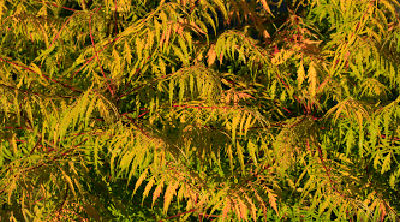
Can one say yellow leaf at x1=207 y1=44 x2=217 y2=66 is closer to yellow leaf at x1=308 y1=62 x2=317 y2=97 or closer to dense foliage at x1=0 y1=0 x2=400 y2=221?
dense foliage at x1=0 y1=0 x2=400 y2=221

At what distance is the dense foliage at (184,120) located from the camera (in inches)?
52.9

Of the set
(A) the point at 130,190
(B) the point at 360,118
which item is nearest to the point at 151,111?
(A) the point at 130,190

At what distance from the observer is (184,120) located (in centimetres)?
150

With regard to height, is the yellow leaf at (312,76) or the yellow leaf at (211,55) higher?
the yellow leaf at (211,55)

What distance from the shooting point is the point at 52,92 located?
4.94ft

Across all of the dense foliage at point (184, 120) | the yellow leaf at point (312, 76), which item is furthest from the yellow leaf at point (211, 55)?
the yellow leaf at point (312, 76)

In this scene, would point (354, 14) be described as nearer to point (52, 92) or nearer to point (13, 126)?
point (52, 92)

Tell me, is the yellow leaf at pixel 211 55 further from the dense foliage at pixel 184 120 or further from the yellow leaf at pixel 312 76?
the yellow leaf at pixel 312 76

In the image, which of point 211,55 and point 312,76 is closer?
point 312,76

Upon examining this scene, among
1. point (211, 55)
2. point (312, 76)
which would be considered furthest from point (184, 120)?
point (312, 76)

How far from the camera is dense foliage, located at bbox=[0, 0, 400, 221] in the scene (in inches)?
52.9

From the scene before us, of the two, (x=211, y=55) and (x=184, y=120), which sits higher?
(x=211, y=55)

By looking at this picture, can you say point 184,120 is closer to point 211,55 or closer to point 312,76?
point 211,55

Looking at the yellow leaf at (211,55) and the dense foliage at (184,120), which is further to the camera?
the yellow leaf at (211,55)
